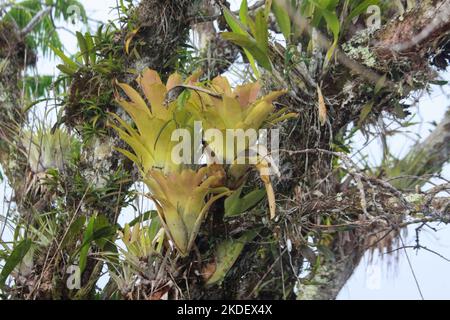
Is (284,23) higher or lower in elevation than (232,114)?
higher

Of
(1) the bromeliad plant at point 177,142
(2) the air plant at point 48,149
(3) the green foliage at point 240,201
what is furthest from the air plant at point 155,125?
(2) the air plant at point 48,149

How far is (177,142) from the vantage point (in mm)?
1350

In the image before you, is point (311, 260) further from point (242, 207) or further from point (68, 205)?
point (68, 205)

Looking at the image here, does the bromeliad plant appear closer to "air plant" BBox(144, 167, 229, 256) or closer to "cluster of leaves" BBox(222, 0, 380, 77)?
"air plant" BBox(144, 167, 229, 256)

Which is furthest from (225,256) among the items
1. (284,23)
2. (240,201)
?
(284,23)

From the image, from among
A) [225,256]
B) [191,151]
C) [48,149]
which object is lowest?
[225,256]

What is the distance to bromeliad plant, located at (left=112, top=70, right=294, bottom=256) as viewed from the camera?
51.4 inches

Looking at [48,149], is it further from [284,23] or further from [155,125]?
[284,23]

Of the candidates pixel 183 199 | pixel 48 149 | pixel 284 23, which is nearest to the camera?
pixel 183 199

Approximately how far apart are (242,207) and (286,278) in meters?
0.79

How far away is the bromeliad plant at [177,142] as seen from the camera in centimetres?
131

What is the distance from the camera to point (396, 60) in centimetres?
147

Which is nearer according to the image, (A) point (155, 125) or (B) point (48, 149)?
(A) point (155, 125)
